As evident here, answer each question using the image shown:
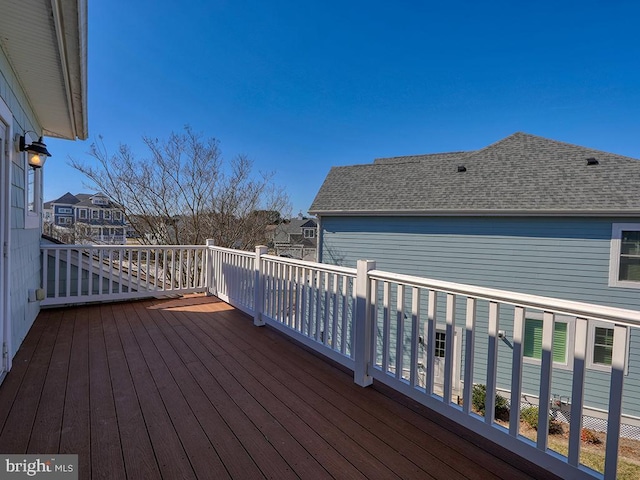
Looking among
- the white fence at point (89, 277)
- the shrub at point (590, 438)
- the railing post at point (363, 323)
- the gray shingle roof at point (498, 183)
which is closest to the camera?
the railing post at point (363, 323)

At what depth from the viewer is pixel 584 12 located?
613cm

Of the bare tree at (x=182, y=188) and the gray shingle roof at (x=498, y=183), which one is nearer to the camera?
the gray shingle roof at (x=498, y=183)

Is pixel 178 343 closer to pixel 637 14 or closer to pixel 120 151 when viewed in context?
pixel 120 151

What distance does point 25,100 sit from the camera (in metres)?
3.24

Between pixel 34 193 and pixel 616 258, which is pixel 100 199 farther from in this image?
pixel 616 258

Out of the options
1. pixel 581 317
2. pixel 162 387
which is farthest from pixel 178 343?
pixel 581 317

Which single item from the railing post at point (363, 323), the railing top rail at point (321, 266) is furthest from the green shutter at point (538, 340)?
the railing top rail at point (321, 266)

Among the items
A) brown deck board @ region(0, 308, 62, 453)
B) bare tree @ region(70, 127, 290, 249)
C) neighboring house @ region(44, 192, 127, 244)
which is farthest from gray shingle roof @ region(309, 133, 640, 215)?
brown deck board @ region(0, 308, 62, 453)

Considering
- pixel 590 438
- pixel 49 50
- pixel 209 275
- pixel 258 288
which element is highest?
pixel 49 50

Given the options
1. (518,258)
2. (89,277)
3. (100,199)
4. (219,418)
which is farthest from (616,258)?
(100,199)

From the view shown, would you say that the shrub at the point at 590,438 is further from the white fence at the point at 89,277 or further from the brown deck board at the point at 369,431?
the white fence at the point at 89,277

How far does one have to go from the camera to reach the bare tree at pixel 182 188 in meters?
7.47

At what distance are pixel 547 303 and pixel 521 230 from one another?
622cm

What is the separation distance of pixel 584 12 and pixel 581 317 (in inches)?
324
